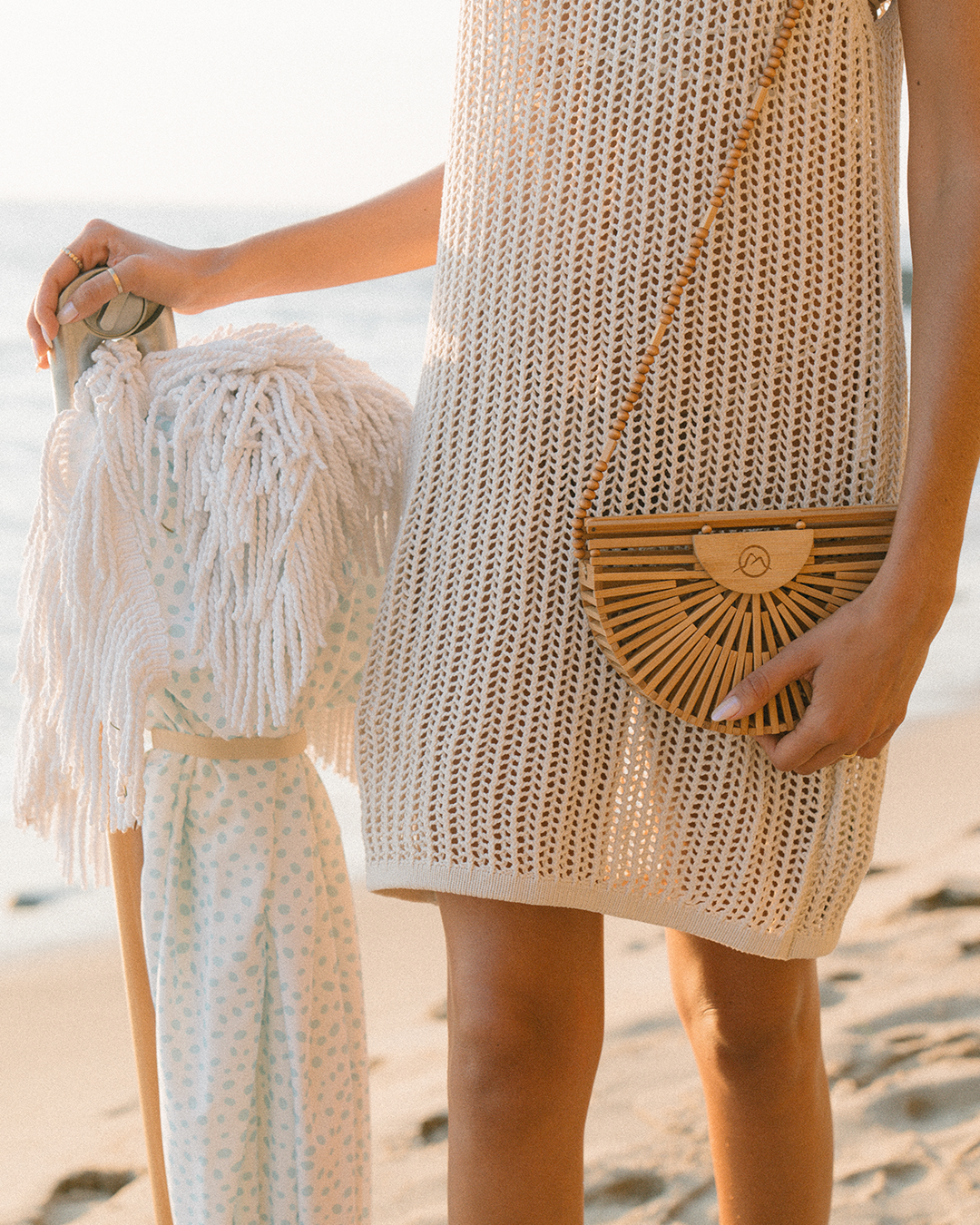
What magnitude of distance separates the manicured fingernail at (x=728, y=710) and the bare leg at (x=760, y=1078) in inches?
11.4

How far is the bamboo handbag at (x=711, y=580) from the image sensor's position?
76 cm

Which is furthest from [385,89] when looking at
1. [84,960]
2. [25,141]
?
[84,960]

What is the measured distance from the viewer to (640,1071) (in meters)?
1.72

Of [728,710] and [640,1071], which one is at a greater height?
[728,710]

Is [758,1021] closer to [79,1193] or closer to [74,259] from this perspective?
[74,259]

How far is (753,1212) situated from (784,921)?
344 millimetres

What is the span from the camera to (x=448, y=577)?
82 centimetres

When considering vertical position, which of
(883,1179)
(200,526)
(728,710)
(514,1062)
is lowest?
(883,1179)

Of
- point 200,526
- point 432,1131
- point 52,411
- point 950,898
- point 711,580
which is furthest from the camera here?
point 52,411

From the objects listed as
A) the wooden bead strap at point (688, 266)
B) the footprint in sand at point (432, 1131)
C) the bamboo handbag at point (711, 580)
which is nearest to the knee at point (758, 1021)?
the bamboo handbag at point (711, 580)

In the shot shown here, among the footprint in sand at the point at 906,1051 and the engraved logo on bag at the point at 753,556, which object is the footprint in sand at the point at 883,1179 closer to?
the footprint in sand at the point at 906,1051

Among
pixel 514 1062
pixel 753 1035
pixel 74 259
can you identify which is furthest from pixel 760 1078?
pixel 74 259

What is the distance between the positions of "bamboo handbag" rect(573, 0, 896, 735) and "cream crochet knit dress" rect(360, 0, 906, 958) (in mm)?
16

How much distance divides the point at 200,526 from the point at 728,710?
41 centimetres
